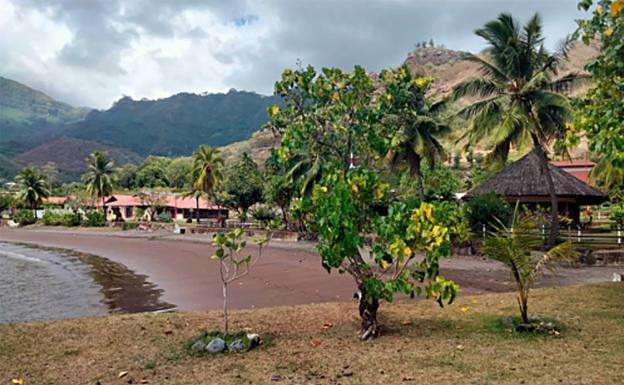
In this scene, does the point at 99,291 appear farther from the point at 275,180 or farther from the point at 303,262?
the point at 275,180

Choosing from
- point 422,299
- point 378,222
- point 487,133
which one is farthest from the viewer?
point 487,133

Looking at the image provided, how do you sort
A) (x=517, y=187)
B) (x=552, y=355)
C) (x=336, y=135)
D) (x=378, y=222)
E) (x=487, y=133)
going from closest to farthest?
(x=552, y=355) → (x=378, y=222) → (x=336, y=135) → (x=487, y=133) → (x=517, y=187)

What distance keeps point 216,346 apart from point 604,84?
5987 mm

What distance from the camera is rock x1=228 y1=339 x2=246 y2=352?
5227mm

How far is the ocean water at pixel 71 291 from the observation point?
29.8 feet

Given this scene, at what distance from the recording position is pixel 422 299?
8500mm

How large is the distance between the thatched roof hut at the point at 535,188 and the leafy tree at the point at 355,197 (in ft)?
53.6

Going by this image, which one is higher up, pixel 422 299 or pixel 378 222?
pixel 378 222

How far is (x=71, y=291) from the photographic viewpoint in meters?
11.7

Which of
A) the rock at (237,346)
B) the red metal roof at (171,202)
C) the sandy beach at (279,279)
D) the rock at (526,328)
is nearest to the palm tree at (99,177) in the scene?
the red metal roof at (171,202)

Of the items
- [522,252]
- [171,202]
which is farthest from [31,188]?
[522,252]

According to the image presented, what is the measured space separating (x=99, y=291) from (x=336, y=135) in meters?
7.80

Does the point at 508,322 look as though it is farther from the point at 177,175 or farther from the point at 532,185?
the point at 177,175

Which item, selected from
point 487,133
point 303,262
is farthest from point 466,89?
point 303,262
